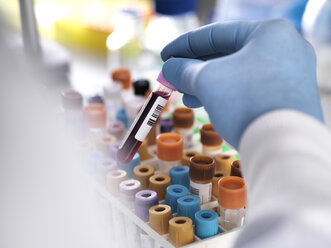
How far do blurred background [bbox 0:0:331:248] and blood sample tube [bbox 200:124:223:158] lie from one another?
227mm

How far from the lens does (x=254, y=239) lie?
0.31m

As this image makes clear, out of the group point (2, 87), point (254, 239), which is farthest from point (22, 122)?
point (254, 239)

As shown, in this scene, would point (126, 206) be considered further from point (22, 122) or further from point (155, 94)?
point (22, 122)

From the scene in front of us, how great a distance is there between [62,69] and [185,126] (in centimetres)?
65

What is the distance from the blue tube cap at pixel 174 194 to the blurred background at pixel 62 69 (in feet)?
0.61

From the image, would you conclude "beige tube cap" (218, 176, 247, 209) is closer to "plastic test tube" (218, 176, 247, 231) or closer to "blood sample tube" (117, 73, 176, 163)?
"plastic test tube" (218, 176, 247, 231)

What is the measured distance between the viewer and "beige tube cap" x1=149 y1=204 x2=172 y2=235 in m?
0.54

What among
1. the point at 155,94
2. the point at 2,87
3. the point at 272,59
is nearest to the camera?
the point at 2,87

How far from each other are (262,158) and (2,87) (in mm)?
201

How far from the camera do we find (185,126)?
0.75 metres

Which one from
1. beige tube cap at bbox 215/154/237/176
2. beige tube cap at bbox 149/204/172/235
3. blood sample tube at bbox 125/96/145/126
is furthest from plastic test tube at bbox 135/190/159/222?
blood sample tube at bbox 125/96/145/126

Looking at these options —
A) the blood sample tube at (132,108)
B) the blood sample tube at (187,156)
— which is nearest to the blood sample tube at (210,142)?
the blood sample tube at (187,156)

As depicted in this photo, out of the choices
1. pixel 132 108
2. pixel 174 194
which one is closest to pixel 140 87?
pixel 132 108

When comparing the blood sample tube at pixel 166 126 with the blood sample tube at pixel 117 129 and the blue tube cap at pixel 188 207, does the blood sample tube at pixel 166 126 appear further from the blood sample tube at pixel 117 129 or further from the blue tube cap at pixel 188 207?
the blue tube cap at pixel 188 207
